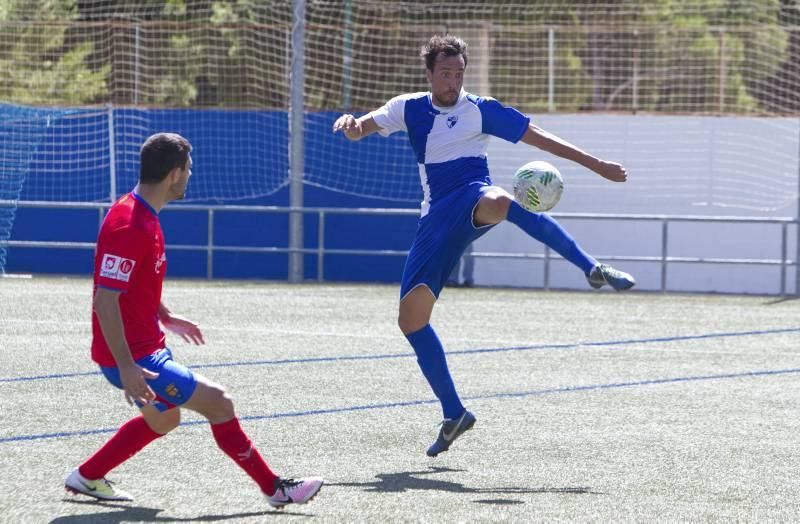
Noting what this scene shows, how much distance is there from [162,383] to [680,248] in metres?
15.5

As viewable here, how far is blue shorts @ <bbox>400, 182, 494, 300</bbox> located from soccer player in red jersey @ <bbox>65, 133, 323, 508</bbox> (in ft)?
6.56

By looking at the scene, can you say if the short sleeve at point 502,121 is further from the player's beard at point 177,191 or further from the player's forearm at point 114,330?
the player's forearm at point 114,330

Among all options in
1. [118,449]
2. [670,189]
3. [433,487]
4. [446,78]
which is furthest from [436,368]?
[670,189]

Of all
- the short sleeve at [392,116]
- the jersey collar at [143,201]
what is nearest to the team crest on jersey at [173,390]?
the jersey collar at [143,201]

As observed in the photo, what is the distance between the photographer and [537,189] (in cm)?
768

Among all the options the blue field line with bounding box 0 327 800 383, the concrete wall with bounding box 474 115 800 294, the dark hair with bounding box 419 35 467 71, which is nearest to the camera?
the dark hair with bounding box 419 35 467 71

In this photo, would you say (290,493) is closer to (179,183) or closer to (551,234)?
(179,183)

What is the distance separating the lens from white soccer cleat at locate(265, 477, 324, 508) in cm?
580

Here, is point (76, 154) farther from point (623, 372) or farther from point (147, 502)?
point (147, 502)

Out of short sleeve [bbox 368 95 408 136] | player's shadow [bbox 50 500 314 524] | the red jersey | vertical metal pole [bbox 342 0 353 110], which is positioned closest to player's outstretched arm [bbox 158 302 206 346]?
the red jersey

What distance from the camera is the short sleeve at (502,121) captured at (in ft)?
25.1

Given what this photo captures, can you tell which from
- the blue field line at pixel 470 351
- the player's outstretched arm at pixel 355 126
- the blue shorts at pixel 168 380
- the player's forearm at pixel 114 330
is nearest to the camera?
the player's forearm at pixel 114 330

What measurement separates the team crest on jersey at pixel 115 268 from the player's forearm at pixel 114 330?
0.31 ft

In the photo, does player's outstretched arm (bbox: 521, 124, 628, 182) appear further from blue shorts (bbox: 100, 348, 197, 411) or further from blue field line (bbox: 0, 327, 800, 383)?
blue field line (bbox: 0, 327, 800, 383)
